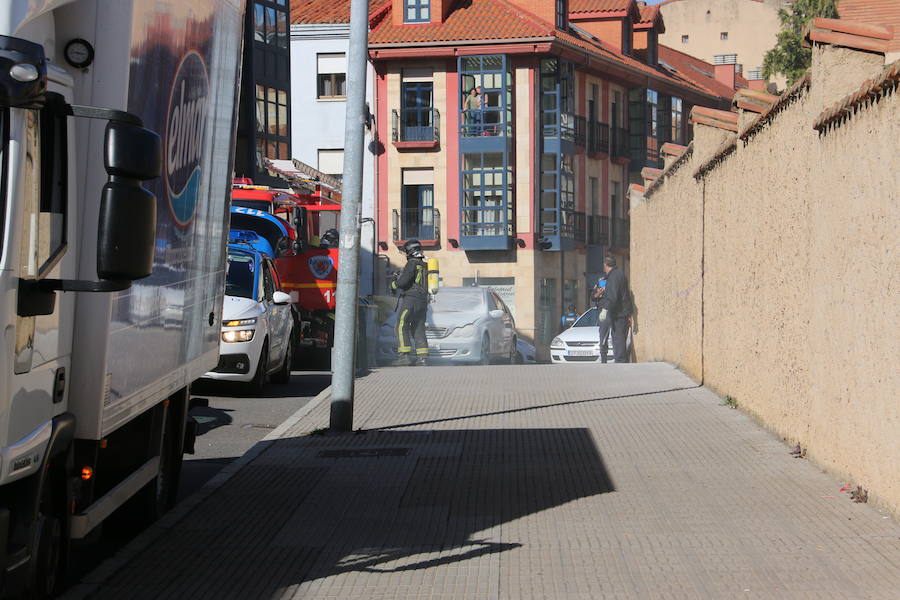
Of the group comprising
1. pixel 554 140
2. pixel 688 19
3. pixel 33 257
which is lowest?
pixel 33 257

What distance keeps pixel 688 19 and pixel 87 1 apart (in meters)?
82.4

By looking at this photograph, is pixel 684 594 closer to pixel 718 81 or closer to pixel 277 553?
pixel 277 553

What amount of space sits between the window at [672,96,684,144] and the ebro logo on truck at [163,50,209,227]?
2142 inches

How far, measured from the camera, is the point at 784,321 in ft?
35.7

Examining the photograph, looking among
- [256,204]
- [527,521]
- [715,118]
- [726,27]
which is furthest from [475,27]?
[527,521]

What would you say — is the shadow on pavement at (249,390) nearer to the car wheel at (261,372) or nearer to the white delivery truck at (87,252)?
the car wheel at (261,372)

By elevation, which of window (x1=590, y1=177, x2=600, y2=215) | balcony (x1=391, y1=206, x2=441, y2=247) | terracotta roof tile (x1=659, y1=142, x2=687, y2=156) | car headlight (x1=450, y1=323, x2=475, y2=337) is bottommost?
car headlight (x1=450, y1=323, x2=475, y2=337)

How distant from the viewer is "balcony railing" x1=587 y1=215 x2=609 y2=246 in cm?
5456

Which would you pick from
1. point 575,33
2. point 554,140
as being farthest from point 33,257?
point 575,33

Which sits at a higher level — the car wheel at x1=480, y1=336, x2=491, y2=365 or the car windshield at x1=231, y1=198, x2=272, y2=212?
the car windshield at x1=231, y1=198, x2=272, y2=212

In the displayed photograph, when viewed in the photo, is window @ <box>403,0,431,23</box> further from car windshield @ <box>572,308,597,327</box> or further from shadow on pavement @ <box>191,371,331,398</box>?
shadow on pavement @ <box>191,371,331,398</box>

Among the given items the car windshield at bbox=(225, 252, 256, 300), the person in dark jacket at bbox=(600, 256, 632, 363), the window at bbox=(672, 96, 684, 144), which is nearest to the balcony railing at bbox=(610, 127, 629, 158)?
the window at bbox=(672, 96, 684, 144)

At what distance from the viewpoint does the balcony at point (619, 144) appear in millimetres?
56500

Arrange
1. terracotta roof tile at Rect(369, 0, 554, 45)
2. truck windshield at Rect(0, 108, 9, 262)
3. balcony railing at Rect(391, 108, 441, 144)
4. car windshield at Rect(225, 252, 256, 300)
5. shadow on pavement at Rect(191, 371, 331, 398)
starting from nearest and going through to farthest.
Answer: truck windshield at Rect(0, 108, 9, 262) < shadow on pavement at Rect(191, 371, 331, 398) < car windshield at Rect(225, 252, 256, 300) < terracotta roof tile at Rect(369, 0, 554, 45) < balcony railing at Rect(391, 108, 441, 144)
